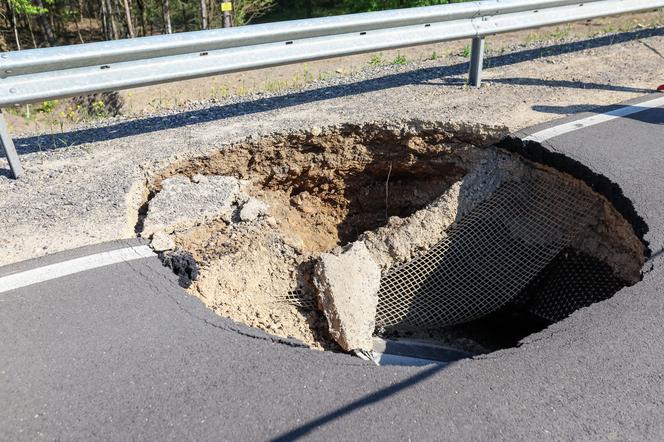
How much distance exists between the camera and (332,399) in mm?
2545

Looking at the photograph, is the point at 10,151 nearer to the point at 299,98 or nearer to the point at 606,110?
the point at 299,98

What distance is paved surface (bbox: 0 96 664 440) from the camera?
7.92 ft

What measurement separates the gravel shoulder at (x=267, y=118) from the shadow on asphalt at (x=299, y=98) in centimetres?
1

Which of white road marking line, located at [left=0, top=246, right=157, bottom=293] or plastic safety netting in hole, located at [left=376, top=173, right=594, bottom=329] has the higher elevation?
white road marking line, located at [left=0, top=246, right=157, bottom=293]

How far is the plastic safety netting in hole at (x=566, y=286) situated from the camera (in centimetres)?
485

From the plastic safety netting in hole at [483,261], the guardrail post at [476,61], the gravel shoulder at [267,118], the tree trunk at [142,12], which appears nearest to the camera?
the gravel shoulder at [267,118]

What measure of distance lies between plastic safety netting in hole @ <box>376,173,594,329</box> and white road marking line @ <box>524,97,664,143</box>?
1.28ft

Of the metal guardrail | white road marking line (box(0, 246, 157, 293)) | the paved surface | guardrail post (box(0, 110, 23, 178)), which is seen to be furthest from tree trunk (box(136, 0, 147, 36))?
the paved surface

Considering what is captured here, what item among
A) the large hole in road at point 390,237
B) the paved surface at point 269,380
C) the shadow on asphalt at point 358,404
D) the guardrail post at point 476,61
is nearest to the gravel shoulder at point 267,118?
the guardrail post at point 476,61

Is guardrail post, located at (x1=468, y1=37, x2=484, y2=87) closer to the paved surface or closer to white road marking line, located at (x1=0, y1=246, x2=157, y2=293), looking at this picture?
the paved surface

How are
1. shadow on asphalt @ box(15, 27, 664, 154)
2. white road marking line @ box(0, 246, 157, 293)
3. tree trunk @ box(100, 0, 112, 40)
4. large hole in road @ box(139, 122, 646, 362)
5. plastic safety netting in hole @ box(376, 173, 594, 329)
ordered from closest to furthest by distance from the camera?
white road marking line @ box(0, 246, 157, 293) < large hole in road @ box(139, 122, 646, 362) < plastic safety netting in hole @ box(376, 173, 594, 329) < shadow on asphalt @ box(15, 27, 664, 154) < tree trunk @ box(100, 0, 112, 40)

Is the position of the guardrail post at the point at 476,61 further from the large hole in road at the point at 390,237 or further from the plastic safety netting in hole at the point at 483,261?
the plastic safety netting in hole at the point at 483,261

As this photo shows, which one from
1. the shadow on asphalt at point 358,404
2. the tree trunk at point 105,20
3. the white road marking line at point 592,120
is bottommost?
the shadow on asphalt at point 358,404

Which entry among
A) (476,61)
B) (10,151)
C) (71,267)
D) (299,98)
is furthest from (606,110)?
(10,151)
